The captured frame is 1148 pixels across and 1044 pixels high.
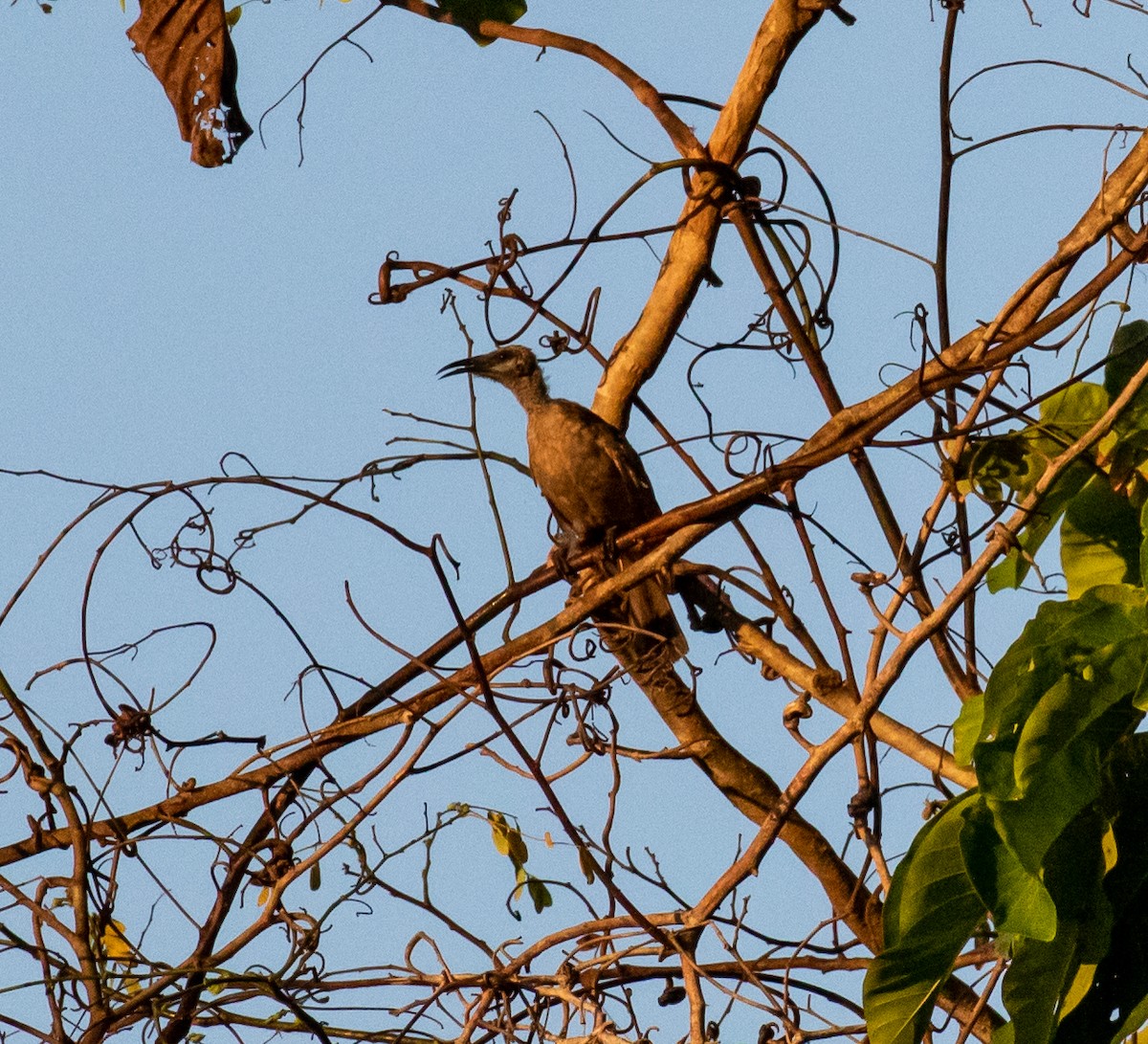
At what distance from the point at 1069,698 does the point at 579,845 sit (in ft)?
3.75

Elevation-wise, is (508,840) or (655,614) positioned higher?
(655,614)

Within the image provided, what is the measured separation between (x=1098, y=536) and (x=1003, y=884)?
3.29ft

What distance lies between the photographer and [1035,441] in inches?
145

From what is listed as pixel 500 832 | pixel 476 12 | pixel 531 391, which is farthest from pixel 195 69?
pixel 531 391

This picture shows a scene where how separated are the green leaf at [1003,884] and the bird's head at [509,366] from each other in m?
4.24

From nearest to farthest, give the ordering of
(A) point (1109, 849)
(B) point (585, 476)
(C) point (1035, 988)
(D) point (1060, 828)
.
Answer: (D) point (1060, 828)
(A) point (1109, 849)
(C) point (1035, 988)
(B) point (585, 476)

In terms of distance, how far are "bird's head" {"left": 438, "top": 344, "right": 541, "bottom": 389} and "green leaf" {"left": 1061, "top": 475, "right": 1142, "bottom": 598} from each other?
3.66m

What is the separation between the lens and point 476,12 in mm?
4660

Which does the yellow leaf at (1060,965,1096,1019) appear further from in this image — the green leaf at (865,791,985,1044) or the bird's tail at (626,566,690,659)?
the bird's tail at (626,566,690,659)

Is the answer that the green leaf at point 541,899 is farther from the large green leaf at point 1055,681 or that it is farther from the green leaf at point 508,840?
the large green leaf at point 1055,681

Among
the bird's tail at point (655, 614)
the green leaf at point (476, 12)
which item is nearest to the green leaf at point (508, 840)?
the bird's tail at point (655, 614)

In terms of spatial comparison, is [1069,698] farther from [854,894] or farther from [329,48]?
[329,48]

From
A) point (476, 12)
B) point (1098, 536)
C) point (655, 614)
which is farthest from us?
point (655, 614)

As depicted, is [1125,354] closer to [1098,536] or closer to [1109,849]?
[1098,536]
